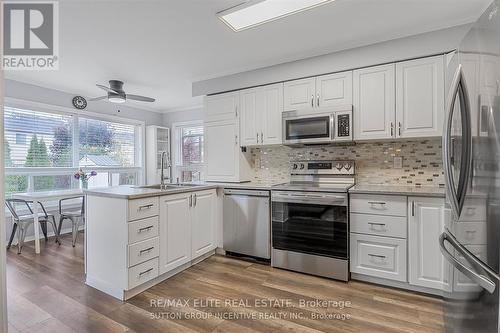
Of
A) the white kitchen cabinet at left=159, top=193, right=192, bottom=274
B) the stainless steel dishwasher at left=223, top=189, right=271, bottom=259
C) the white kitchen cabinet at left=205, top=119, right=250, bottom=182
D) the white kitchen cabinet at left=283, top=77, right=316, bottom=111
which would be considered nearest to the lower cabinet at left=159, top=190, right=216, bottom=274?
the white kitchen cabinet at left=159, top=193, right=192, bottom=274

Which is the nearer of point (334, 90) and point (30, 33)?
point (30, 33)

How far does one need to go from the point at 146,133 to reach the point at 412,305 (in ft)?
17.3

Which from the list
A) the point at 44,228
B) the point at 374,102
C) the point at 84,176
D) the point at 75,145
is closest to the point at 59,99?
the point at 75,145

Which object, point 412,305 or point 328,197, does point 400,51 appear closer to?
point 328,197

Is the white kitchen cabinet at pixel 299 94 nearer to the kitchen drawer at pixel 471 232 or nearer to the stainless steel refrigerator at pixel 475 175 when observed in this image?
the stainless steel refrigerator at pixel 475 175

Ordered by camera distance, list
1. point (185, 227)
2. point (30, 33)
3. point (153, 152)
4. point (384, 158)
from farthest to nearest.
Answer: point (153, 152) < point (384, 158) < point (185, 227) < point (30, 33)

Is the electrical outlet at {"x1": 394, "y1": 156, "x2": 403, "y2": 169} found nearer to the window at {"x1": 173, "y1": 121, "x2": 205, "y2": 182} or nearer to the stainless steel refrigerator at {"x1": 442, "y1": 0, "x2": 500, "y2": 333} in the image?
the stainless steel refrigerator at {"x1": 442, "y1": 0, "x2": 500, "y2": 333}

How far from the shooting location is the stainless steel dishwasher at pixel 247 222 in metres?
2.92

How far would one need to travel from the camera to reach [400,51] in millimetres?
2471

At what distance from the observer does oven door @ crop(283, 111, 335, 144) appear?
2.77 meters

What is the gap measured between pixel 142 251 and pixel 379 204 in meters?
2.14

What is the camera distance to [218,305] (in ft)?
6.88

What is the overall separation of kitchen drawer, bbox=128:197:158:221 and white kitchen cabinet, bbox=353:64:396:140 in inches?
82.5

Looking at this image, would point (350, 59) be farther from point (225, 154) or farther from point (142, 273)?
point (142, 273)
